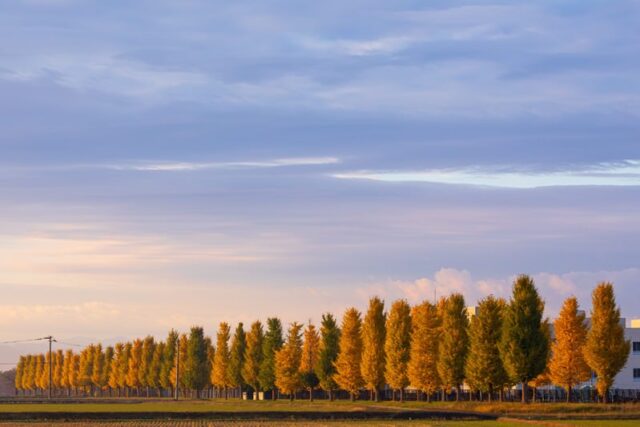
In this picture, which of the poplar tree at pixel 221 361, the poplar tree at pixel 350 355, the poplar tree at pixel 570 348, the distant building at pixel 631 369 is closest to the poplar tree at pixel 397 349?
the poplar tree at pixel 350 355

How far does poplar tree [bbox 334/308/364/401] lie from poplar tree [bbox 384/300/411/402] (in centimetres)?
660

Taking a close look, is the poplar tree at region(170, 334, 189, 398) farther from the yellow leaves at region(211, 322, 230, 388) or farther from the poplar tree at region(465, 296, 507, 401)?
the poplar tree at region(465, 296, 507, 401)

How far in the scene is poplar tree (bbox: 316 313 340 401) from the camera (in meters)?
133

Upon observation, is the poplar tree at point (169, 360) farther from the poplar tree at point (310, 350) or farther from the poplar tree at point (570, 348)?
the poplar tree at point (570, 348)

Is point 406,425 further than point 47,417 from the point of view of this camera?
No

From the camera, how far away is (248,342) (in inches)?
6127

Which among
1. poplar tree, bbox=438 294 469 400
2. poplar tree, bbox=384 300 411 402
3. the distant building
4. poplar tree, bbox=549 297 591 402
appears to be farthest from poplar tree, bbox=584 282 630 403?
the distant building

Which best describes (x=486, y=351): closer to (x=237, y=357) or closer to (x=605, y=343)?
A: (x=605, y=343)

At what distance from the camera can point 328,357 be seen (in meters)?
134

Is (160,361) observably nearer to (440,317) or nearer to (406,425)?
(440,317)

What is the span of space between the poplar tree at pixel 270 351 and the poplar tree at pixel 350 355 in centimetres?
1947

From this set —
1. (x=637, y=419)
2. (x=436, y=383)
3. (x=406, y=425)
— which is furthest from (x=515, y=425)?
(x=436, y=383)

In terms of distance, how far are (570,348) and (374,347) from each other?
77.0 ft

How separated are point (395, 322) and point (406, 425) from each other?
50.7 metres
